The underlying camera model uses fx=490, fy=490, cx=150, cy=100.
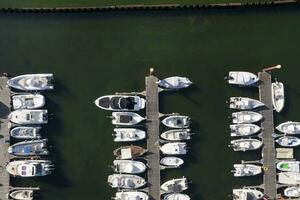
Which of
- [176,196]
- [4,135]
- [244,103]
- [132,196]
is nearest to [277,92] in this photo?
[244,103]

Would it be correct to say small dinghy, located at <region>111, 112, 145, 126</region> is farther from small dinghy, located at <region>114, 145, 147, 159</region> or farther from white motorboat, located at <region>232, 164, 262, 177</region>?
white motorboat, located at <region>232, 164, 262, 177</region>

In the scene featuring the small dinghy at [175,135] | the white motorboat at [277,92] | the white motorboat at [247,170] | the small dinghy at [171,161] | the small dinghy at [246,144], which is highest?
the white motorboat at [277,92]

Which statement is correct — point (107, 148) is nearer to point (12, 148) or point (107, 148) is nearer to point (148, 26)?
point (12, 148)

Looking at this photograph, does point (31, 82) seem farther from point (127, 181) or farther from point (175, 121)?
point (175, 121)

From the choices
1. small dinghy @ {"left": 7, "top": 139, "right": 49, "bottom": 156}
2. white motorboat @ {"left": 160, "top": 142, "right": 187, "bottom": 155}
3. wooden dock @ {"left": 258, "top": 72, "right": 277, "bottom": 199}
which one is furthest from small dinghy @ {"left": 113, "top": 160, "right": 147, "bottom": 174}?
wooden dock @ {"left": 258, "top": 72, "right": 277, "bottom": 199}

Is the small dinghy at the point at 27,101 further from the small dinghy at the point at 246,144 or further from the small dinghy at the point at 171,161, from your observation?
the small dinghy at the point at 246,144

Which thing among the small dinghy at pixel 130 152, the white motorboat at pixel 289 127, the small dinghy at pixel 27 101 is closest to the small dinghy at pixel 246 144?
the white motorboat at pixel 289 127
